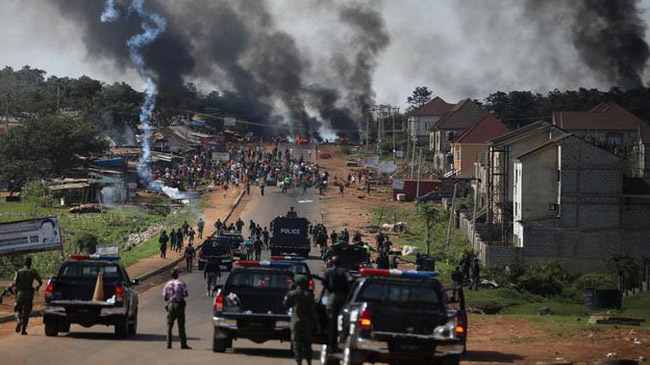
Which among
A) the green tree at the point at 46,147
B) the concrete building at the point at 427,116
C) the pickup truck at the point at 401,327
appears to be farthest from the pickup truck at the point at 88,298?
the concrete building at the point at 427,116

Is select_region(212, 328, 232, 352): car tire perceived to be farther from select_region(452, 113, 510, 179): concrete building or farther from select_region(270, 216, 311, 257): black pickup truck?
select_region(452, 113, 510, 179): concrete building

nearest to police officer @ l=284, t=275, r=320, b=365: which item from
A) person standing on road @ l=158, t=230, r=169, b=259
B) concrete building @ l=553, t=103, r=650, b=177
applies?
person standing on road @ l=158, t=230, r=169, b=259

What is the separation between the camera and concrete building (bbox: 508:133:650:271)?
64.2m

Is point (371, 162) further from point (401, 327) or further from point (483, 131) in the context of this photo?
point (401, 327)

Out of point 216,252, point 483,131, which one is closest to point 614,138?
point 483,131

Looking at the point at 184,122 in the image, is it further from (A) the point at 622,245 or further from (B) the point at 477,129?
(A) the point at 622,245

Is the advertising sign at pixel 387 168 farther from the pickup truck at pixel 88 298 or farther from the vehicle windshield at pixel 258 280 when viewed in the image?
the vehicle windshield at pixel 258 280

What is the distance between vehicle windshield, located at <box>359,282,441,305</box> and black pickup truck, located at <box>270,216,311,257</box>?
38.2 metres

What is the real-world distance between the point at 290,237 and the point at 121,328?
32.6m

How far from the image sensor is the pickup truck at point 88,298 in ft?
79.2

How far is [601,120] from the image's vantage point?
392 feet

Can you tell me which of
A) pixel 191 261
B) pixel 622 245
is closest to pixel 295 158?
pixel 622 245

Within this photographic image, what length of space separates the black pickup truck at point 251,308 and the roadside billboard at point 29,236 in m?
15.1

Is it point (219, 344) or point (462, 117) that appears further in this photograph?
point (462, 117)
